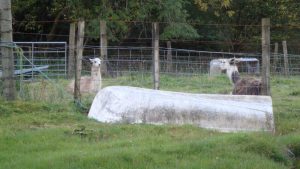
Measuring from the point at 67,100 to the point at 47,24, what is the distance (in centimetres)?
2134

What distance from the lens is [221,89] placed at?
15.4 meters

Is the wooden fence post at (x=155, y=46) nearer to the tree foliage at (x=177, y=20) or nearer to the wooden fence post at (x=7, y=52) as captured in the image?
the wooden fence post at (x=7, y=52)

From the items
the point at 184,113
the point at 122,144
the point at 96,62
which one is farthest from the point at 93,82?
the point at 122,144

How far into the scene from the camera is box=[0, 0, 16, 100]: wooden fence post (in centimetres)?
1057

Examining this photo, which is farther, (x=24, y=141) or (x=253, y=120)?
(x=253, y=120)

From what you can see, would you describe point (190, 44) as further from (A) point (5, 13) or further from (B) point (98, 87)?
(A) point (5, 13)

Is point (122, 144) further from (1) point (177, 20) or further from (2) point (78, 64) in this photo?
(1) point (177, 20)

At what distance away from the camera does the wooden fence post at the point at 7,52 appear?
1057 centimetres

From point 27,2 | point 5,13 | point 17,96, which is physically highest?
point 27,2

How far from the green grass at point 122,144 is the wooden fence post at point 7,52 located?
0.49m

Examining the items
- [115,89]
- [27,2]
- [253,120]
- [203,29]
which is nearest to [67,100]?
[115,89]

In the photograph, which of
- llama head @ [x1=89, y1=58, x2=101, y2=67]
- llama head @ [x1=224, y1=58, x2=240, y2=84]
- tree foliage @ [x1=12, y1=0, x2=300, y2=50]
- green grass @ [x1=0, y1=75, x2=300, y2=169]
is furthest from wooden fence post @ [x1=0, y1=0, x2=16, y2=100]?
tree foliage @ [x1=12, y1=0, x2=300, y2=50]

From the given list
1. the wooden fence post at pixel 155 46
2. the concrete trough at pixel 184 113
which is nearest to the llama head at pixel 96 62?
the wooden fence post at pixel 155 46

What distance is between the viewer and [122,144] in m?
7.69
